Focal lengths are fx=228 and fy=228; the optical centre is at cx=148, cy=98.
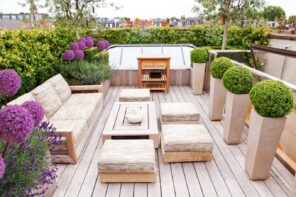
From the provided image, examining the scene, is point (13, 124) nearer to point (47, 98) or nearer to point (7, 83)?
point (7, 83)

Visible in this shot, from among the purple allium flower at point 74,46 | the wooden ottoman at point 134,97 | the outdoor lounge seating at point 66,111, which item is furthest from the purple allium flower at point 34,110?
the purple allium flower at point 74,46

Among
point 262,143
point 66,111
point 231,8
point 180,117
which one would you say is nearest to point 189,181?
point 262,143

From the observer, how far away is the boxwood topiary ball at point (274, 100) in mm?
2463

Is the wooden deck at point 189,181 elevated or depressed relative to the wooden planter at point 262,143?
depressed

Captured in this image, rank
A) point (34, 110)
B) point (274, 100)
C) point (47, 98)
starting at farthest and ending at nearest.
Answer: point (47, 98), point (274, 100), point (34, 110)

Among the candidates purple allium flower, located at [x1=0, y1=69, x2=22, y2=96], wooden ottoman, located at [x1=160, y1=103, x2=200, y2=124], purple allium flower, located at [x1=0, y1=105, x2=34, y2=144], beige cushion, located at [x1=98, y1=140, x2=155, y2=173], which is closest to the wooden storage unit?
wooden ottoman, located at [x1=160, y1=103, x2=200, y2=124]

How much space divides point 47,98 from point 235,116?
3.11m

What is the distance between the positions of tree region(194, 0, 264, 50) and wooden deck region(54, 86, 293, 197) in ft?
20.9

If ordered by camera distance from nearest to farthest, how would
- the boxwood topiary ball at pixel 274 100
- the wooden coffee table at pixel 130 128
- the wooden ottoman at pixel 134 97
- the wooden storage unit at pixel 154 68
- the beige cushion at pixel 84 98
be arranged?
the boxwood topiary ball at pixel 274 100 < the wooden coffee table at pixel 130 128 < the beige cushion at pixel 84 98 < the wooden ottoman at pixel 134 97 < the wooden storage unit at pixel 154 68

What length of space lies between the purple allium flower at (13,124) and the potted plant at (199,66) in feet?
17.1

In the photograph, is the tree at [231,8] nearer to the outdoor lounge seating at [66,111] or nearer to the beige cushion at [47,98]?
the outdoor lounge seating at [66,111]

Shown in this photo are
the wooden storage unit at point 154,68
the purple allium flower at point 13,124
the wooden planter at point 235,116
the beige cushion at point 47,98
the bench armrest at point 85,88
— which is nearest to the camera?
the purple allium flower at point 13,124

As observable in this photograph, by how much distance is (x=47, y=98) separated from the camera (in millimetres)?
3885

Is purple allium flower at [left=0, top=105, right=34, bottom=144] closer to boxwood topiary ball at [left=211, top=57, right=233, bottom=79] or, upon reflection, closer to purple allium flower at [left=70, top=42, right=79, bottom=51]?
boxwood topiary ball at [left=211, top=57, right=233, bottom=79]
